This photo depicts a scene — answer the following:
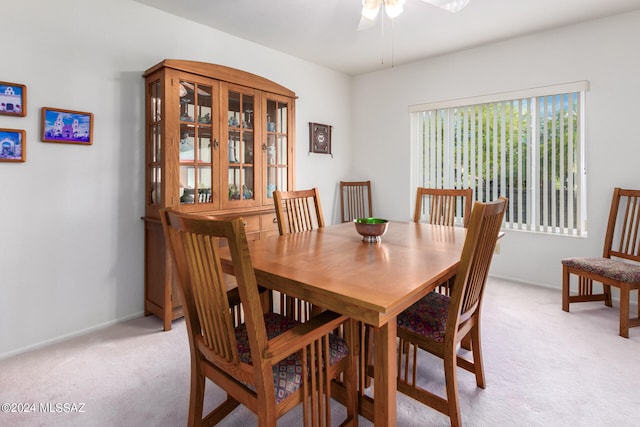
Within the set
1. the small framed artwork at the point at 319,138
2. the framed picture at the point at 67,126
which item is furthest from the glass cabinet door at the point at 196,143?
the small framed artwork at the point at 319,138

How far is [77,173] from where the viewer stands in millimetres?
2363

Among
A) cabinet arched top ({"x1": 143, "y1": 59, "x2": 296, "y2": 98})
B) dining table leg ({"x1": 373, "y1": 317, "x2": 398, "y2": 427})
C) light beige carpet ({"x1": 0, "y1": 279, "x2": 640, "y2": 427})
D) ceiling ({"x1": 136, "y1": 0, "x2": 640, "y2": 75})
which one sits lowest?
light beige carpet ({"x1": 0, "y1": 279, "x2": 640, "y2": 427})

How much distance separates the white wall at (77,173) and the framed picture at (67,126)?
0.16 feet

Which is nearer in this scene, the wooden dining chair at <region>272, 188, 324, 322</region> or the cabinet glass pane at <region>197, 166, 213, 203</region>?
the wooden dining chair at <region>272, 188, 324, 322</region>

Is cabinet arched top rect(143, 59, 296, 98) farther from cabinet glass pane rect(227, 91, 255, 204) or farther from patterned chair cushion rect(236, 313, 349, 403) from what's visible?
patterned chair cushion rect(236, 313, 349, 403)

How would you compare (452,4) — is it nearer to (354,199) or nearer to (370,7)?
(370,7)

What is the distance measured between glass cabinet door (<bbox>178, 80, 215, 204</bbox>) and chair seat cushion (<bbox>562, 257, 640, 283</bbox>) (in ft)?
9.70

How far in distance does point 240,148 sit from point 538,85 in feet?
9.64

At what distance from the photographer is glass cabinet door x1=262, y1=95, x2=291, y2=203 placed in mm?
3150

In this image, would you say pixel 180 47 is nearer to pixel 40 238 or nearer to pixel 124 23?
pixel 124 23

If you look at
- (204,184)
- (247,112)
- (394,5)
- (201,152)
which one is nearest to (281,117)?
(247,112)

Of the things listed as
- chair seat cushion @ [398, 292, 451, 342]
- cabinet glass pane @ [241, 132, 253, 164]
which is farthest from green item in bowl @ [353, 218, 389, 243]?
cabinet glass pane @ [241, 132, 253, 164]

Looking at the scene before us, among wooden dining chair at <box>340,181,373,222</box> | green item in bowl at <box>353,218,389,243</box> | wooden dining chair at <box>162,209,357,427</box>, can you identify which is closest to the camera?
wooden dining chair at <box>162,209,357,427</box>

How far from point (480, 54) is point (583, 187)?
5.60ft
